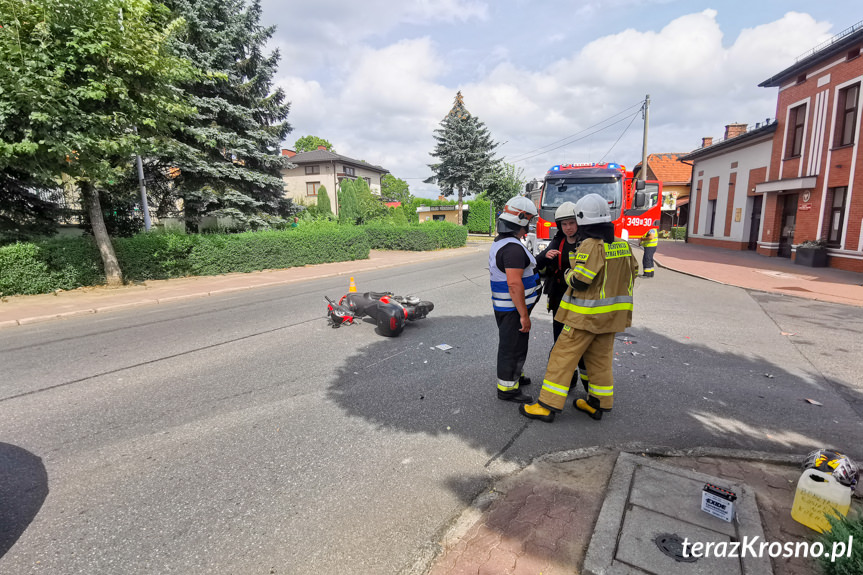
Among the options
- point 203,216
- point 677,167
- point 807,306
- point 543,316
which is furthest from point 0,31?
point 677,167

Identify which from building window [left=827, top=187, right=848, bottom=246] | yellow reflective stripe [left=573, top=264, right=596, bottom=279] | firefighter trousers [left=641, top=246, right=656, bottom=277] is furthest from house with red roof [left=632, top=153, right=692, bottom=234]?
yellow reflective stripe [left=573, top=264, right=596, bottom=279]

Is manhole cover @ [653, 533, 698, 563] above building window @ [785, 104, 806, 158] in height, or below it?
below

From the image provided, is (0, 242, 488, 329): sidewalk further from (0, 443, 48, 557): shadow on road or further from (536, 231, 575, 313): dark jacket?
(536, 231, 575, 313): dark jacket

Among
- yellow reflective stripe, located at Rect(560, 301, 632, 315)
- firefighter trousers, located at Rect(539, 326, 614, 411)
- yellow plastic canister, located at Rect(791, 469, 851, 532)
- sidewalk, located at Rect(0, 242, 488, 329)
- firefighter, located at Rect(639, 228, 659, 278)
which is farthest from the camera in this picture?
firefighter, located at Rect(639, 228, 659, 278)

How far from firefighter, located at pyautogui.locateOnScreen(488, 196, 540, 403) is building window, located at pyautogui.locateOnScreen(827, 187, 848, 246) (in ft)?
57.8

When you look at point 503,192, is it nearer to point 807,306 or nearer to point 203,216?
point 203,216

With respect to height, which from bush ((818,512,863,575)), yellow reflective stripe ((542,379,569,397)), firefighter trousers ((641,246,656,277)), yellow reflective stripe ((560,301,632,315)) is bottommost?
bush ((818,512,863,575))

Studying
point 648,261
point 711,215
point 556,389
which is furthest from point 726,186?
point 556,389

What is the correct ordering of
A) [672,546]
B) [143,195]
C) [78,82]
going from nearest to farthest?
[672,546]
[78,82]
[143,195]

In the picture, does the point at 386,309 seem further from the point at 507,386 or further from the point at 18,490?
the point at 18,490

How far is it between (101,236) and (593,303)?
41.1ft

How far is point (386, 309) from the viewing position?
20.2 ft

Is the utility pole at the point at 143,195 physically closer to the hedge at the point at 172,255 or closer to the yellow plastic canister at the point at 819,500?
the hedge at the point at 172,255

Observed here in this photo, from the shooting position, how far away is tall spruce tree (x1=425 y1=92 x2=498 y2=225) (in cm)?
3644
